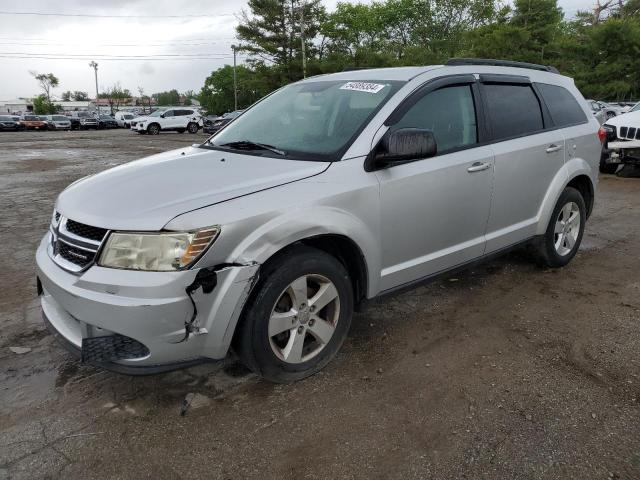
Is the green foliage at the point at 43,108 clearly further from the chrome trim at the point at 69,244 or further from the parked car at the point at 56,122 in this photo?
the chrome trim at the point at 69,244

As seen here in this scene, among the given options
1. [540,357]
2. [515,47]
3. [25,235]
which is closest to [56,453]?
[540,357]

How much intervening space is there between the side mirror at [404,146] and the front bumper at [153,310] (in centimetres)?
102

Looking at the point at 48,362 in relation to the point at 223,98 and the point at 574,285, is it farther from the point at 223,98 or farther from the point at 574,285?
the point at 223,98

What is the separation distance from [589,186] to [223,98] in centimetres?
8573

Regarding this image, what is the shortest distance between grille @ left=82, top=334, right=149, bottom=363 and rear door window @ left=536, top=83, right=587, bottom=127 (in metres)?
3.72

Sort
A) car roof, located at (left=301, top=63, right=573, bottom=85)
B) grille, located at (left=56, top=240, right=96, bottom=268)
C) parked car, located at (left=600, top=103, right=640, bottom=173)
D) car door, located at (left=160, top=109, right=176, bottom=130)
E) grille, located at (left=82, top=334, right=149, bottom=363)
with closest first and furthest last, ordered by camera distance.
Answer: grille, located at (left=82, top=334, right=149, bottom=363) → grille, located at (left=56, top=240, right=96, bottom=268) → car roof, located at (left=301, top=63, right=573, bottom=85) → parked car, located at (left=600, top=103, right=640, bottom=173) → car door, located at (left=160, top=109, right=176, bottom=130)

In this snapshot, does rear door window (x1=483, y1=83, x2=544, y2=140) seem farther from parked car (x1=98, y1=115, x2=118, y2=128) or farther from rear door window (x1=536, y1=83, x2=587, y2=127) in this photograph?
parked car (x1=98, y1=115, x2=118, y2=128)

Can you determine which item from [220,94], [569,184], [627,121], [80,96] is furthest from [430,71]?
[80,96]

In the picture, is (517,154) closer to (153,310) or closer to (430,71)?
(430,71)

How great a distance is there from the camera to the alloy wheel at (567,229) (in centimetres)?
445

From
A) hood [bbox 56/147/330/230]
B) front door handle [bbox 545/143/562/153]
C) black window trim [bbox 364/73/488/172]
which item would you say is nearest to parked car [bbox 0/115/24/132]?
hood [bbox 56/147/330/230]

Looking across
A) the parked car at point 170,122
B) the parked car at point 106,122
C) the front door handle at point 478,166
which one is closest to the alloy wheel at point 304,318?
the front door handle at point 478,166

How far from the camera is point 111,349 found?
2.35 meters

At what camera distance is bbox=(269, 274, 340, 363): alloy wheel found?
2.64 m
